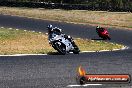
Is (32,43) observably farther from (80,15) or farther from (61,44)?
(80,15)

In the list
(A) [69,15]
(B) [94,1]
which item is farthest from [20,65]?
(B) [94,1]

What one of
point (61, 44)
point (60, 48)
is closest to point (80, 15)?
point (61, 44)

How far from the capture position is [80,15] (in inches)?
1852

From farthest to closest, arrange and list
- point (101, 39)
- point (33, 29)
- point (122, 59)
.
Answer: point (33, 29), point (101, 39), point (122, 59)

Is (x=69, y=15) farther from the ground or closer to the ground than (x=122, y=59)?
closer to the ground

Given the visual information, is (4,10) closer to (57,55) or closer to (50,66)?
(57,55)

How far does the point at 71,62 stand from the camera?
16734mm

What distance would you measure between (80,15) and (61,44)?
91.1 ft

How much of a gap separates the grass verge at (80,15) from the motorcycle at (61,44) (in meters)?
22.7

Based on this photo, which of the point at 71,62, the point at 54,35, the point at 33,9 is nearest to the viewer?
the point at 71,62

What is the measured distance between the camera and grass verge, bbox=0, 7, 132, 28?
43531mm

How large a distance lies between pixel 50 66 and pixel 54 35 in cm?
415

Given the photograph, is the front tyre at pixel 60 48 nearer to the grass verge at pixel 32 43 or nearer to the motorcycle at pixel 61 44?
the motorcycle at pixel 61 44

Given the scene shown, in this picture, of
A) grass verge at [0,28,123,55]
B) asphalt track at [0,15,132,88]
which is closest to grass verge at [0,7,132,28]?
grass verge at [0,28,123,55]
